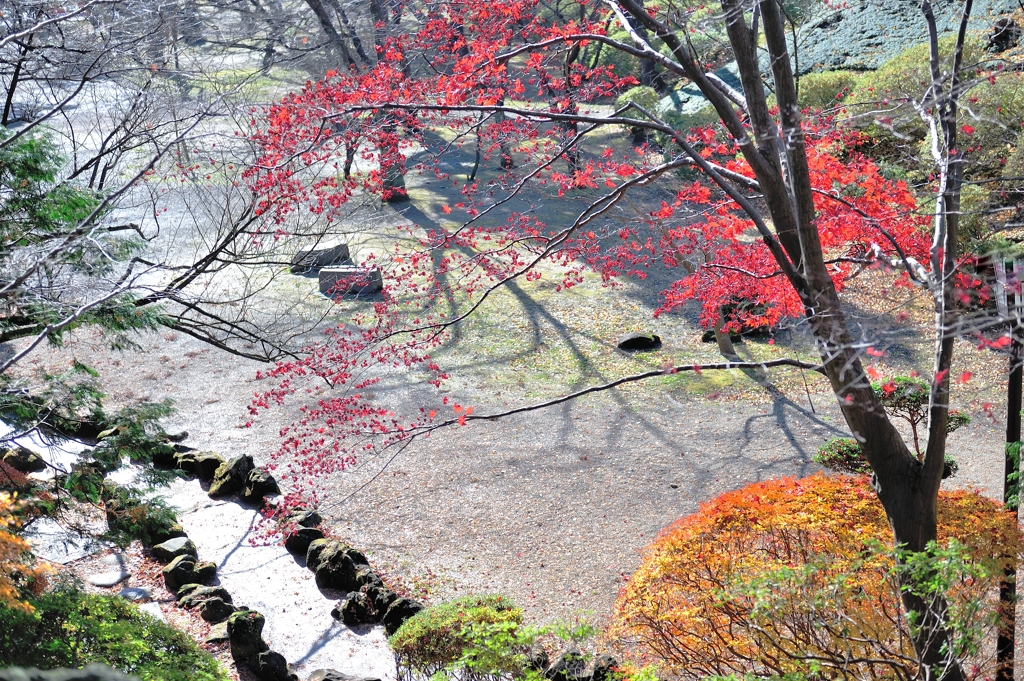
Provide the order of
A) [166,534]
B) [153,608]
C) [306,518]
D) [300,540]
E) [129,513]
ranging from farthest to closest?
[306,518]
[166,534]
[300,540]
[153,608]
[129,513]

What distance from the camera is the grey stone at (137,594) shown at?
8516 millimetres

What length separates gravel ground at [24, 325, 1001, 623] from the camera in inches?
340

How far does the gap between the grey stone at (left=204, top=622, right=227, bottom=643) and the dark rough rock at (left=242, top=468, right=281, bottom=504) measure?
241 cm

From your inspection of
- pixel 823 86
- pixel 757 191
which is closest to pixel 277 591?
pixel 757 191

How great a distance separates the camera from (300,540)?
932cm

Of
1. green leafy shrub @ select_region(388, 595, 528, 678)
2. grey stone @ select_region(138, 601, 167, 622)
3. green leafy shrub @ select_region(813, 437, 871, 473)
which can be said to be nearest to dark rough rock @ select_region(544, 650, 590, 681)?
green leafy shrub @ select_region(388, 595, 528, 678)

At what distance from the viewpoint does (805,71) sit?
67.0 feet

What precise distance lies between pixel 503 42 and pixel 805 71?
13.6 meters

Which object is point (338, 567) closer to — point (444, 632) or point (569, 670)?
point (444, 632)

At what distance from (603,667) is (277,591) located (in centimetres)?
387

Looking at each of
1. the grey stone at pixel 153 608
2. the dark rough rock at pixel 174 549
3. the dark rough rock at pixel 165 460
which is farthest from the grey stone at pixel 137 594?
the dark rough rock at pixel 165 460

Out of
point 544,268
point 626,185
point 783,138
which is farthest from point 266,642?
point 544,268

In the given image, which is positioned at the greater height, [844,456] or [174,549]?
[844,456]

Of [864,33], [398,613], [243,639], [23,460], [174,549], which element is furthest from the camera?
[864,33]
